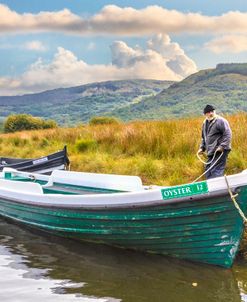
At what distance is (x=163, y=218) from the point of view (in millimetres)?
6754

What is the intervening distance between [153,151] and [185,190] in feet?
23.2

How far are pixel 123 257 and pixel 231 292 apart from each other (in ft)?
6.19

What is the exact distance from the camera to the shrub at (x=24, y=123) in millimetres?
61875

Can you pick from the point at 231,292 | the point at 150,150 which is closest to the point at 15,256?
the point at 231,292

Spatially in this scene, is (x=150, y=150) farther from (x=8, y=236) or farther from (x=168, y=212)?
(x=168, y=212)

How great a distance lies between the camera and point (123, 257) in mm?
7250

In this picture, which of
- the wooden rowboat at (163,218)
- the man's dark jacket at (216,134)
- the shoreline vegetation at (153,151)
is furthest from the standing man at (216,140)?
the wooden rowboat at (163,218)

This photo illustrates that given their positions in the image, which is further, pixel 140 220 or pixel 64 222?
pixel 64 222

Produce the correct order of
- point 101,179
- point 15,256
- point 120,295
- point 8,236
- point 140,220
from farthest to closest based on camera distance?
point 101,179
point 8,236
point 15,256
point 140,220
point 120,295

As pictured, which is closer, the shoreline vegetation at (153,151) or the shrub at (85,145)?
the shoreline vegetation at (153,151)

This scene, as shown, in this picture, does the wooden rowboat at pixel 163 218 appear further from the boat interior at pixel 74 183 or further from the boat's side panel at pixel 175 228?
the boat interior at pixel 74 183

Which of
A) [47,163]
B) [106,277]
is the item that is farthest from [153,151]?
[106,277]

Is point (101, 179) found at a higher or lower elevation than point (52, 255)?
higher

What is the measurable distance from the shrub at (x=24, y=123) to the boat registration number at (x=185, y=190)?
55.6 meters
